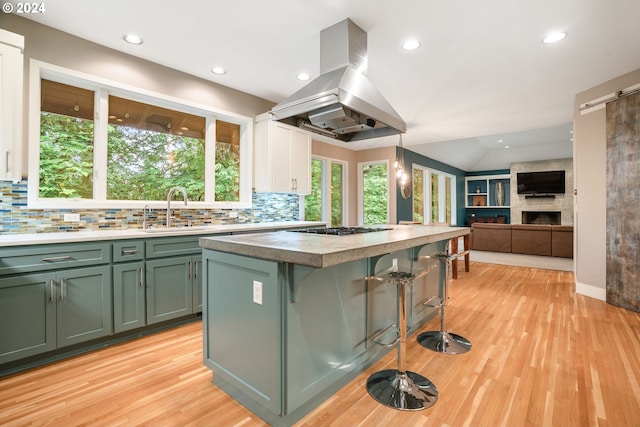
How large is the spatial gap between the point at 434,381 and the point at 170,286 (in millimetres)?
2375

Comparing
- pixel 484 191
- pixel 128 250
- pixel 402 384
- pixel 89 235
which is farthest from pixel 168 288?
pixel 484 191

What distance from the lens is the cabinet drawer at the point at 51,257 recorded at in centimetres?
208

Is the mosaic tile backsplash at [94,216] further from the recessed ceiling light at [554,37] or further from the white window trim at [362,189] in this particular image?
the recessed ceiling light at [554,37]

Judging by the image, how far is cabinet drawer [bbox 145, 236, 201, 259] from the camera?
9.04 ft

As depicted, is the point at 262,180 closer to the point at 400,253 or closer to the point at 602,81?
the point at 400,253

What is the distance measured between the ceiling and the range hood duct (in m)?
0.17

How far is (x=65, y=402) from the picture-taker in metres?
1.83

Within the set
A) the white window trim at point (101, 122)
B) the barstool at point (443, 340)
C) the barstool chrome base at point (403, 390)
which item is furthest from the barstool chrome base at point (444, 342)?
the white window trim at point (101, 122)

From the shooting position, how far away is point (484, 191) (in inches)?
479

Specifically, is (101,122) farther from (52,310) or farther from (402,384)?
(402,384)

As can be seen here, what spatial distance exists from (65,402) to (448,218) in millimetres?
11155

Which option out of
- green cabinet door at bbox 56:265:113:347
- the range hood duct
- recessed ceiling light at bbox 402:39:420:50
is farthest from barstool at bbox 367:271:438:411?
recessed ceiling light at bbox 402:39:420:50

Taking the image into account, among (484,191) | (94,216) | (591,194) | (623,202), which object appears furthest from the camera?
(484,191)

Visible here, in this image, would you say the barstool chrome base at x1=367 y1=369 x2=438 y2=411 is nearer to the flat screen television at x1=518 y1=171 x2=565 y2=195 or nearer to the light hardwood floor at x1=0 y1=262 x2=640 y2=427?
the light hardwood floor at x1=0 y1=262 x2=640 y2=427
